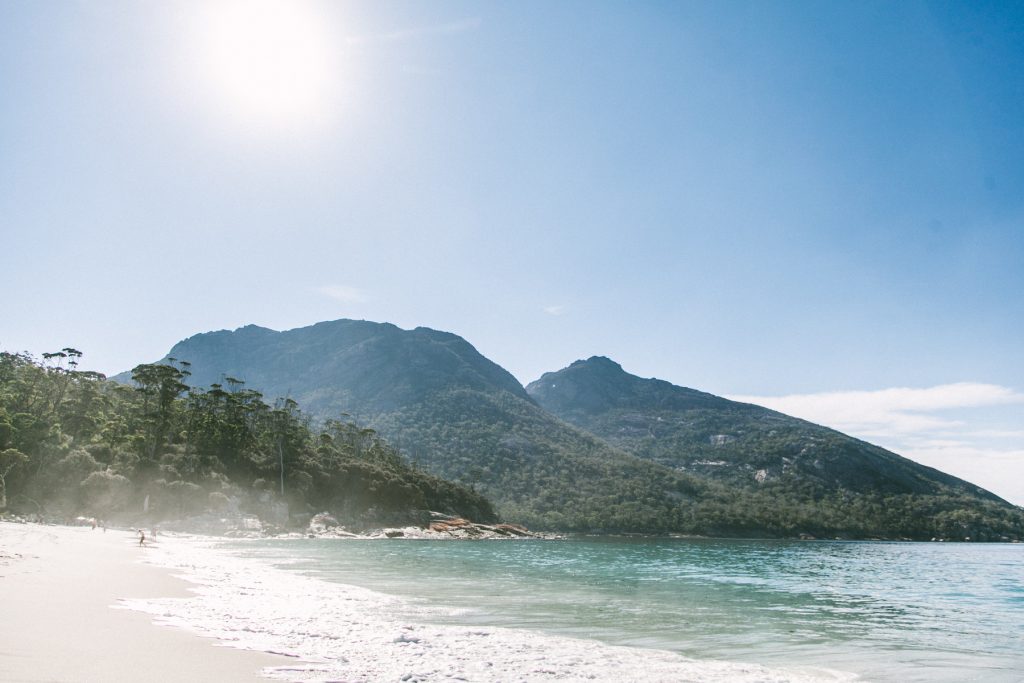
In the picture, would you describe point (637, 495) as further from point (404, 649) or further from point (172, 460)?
point (404, 649)

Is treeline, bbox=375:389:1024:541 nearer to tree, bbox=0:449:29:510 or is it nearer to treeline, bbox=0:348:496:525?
treeline, bbox=0:348:496:525

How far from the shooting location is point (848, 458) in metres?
194

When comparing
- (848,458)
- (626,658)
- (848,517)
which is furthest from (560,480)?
(626,658)

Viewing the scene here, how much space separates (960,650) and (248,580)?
2519 centimetres

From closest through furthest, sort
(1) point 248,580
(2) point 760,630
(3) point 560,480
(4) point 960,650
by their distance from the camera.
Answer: (4) point 960,650, (2) point 760,630, (1) point 248,580, (3) point 560,480

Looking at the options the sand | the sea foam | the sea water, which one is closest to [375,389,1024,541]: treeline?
the sea water

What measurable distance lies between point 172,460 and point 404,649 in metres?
85.9

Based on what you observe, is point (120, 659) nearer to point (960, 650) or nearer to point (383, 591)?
point (383, 591)

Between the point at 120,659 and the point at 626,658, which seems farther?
the point at 626,658

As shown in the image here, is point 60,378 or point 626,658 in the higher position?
point 60,378

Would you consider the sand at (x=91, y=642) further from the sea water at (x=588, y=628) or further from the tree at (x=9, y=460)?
the tree at (x=9, y=460)

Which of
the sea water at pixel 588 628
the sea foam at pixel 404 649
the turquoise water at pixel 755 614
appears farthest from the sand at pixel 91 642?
the turquoise water at pixel 755 614

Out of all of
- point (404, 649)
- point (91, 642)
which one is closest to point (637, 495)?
point (404, 649)

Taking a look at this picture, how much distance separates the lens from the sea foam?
32.6 feet
